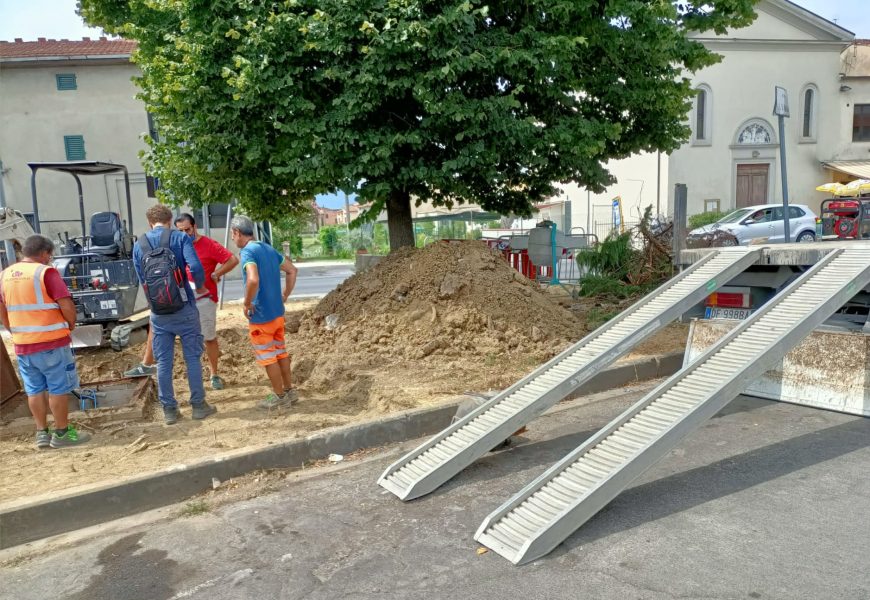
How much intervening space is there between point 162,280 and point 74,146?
81.2ft

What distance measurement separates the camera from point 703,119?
2917cm

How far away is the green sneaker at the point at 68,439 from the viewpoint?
506 centimetres

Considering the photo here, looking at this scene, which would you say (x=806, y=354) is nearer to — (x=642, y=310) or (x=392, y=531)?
(x=642, y=310)

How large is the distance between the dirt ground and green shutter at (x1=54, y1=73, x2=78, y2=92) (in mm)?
21271

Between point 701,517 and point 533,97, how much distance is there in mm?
6683

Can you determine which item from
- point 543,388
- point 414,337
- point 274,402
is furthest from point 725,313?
point 274,402

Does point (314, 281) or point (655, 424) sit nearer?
point (655, 424)

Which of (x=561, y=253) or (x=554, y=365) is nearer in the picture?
(x=554, y=365)

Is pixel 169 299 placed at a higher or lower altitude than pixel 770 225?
lower

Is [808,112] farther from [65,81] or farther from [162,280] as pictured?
[162,280]

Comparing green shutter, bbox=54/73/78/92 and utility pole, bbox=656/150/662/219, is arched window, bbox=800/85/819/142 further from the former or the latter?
green shutter, bbox=54/73/78/92

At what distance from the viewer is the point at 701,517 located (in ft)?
12.0

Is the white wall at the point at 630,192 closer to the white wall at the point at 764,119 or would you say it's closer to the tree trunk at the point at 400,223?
the white wall at the point at 764,119

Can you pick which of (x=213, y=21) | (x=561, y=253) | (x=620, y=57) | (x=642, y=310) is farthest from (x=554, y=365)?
(x=561, y=253)
